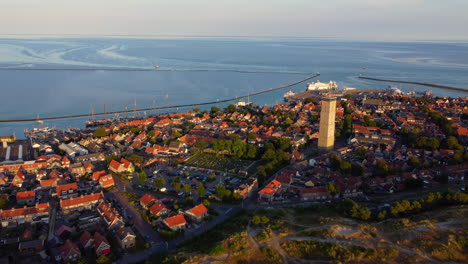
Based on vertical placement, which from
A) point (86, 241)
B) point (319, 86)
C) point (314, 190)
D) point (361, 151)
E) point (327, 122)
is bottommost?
point (86, 241)

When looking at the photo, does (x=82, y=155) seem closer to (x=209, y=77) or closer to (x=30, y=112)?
(x=30, y=112)

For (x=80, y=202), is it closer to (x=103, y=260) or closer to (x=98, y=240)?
(x=98, y=240)

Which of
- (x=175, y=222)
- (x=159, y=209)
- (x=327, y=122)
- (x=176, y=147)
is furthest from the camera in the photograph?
(x=176, y=147)

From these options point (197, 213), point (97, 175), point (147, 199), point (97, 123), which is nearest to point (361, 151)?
point (197, 213)

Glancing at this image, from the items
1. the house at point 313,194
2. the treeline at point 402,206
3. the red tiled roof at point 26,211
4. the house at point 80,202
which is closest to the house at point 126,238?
the house at point 80,202

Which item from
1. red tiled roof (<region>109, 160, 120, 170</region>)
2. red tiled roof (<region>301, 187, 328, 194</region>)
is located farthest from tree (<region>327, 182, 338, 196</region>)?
red tiled roof (<region>109, 160, 120, 170</region>)

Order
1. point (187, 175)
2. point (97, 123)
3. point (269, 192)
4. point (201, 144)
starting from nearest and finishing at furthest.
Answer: point (269, 192) < point (187, 175) < point (201, 144) < point (97, 123)
